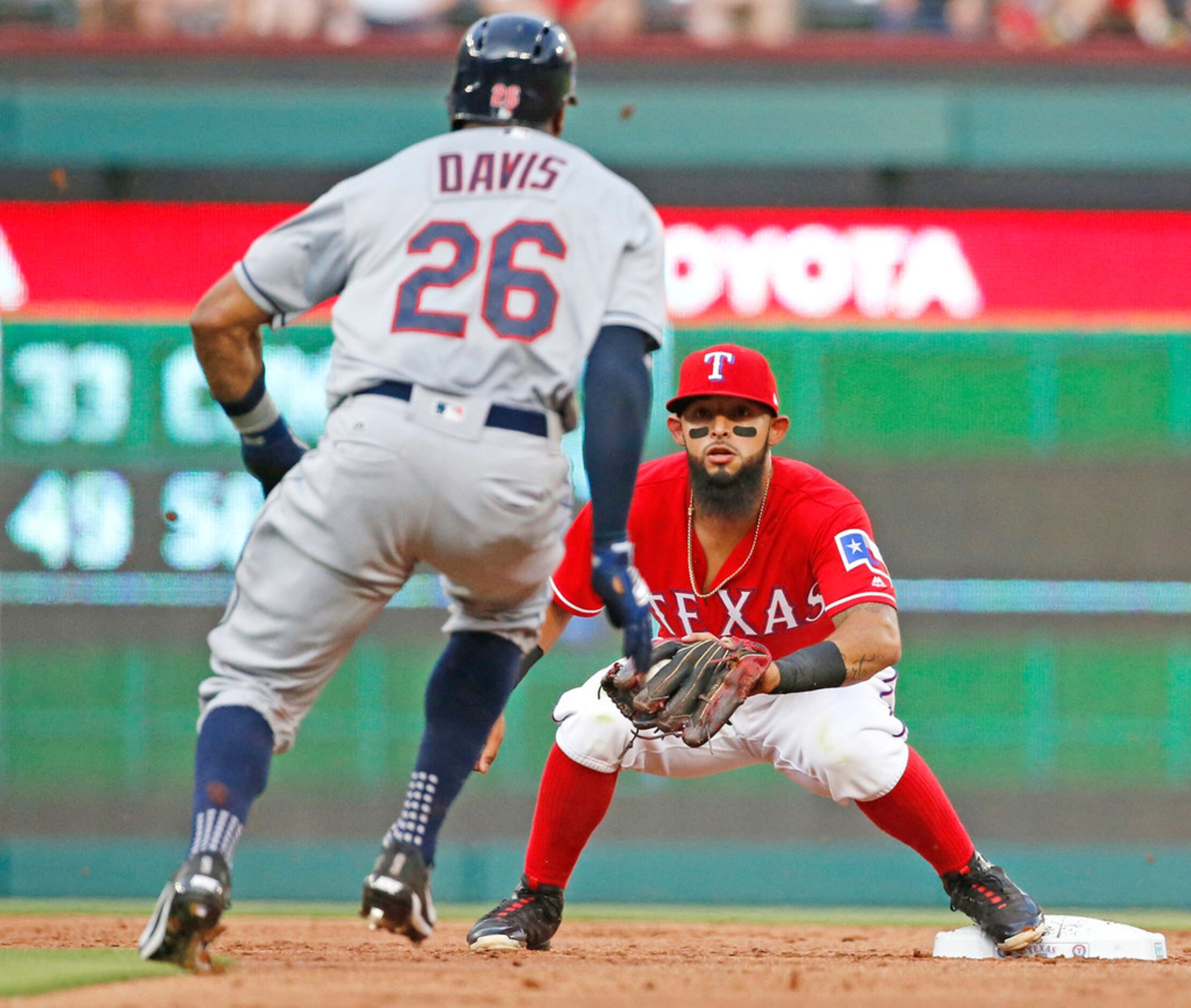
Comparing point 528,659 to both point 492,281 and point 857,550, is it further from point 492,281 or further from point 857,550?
point 492,281

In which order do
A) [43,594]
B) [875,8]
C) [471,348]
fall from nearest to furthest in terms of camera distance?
1. [471,348]
2. [43,594]
3. [875,8]

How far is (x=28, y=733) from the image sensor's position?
23.9ft

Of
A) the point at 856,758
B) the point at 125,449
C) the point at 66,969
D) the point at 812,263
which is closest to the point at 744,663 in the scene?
the point at 856,758

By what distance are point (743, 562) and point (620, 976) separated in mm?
1247

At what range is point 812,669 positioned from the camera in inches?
151

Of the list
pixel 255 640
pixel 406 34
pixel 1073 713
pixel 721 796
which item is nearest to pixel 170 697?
pixel 721 796

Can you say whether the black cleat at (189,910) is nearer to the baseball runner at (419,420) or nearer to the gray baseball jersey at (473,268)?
the baseball runner at (419,420)

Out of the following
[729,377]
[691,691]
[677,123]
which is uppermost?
[677,123]

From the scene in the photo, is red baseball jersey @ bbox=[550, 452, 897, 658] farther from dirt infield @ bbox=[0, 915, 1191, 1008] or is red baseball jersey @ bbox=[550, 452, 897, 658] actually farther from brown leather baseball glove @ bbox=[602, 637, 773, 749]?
dirt infield @ bbox=[0, 915, 1191, 1008]

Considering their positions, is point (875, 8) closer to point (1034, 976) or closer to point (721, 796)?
point (721, 796)

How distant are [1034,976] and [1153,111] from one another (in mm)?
4992

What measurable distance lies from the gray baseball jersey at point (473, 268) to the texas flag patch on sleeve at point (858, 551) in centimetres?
103

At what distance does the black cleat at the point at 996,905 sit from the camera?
4008 millimetres

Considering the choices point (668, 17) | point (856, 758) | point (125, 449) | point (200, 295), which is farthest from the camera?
point (668, 17)
